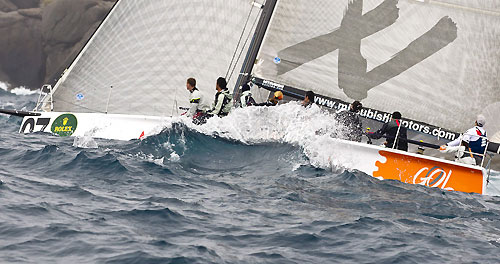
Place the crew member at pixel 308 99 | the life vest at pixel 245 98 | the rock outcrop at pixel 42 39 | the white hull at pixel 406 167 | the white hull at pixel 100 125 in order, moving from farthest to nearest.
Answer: the rock outcrop at pixel 42 39
the life vest at pixel 245 98
the crew member at pixel 308 99
the white hull at pixel 100 125
the white hull at pixel 406 167

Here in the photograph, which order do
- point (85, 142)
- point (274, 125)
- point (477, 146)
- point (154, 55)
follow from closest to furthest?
1. point (477, 146)
2. point (85, 142)
3. point (274, 125)
4. point (154, 55)

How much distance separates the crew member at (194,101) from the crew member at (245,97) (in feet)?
1.82

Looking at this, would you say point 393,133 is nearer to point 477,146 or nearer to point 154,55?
point 477,146

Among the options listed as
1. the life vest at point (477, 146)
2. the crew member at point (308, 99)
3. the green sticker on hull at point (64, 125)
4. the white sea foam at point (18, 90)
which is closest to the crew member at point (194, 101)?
the crew member at point (308, 99)

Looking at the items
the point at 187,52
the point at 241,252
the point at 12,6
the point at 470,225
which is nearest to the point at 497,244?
the point at 470,225

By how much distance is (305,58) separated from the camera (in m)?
10.5

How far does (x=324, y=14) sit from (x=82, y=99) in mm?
4223

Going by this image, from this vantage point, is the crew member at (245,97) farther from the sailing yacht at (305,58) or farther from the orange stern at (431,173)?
the orange stern at (431,173)

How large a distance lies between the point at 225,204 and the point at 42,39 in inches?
1016

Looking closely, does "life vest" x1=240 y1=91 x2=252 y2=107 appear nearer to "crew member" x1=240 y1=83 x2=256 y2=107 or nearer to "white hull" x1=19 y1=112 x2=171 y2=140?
"crew member" x1=240 y1=83 x2=256 y2=107

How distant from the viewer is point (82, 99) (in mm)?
10719

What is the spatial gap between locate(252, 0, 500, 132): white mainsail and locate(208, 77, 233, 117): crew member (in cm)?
131

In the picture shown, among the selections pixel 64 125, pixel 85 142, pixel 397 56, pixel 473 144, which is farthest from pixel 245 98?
pixel 473 144

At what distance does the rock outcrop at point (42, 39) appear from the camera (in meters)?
29.3
